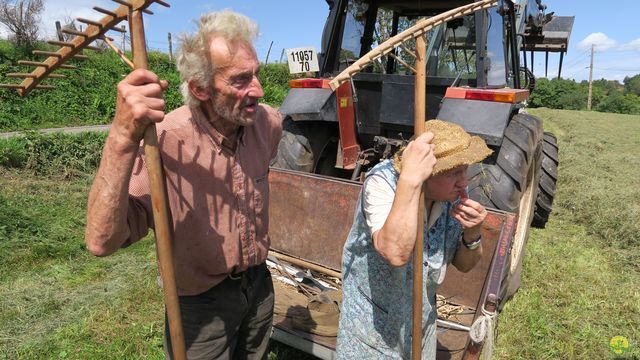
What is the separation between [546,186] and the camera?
189 inches

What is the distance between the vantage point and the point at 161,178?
1225 millimetres

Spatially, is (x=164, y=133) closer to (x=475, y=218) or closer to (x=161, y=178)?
(x=161, y=178)

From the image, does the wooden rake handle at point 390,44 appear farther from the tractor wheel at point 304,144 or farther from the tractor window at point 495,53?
the tractor wheel at point 304,144

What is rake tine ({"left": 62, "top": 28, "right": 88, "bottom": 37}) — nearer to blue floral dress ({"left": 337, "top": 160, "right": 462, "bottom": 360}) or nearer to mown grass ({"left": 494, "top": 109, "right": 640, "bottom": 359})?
blue floral dress ({"left": 337, "top": 160, "right": 462, "bottom": 360})

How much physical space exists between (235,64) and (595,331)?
9.57 feet

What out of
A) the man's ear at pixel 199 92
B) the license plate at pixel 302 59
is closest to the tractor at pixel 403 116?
the license plate at pixel 302 59

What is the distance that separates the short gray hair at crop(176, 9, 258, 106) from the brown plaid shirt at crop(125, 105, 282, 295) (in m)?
0.15

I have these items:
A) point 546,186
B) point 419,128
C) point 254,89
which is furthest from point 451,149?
point 546,186

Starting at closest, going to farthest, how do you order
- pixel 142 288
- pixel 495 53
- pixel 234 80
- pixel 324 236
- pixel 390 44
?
pixel 390 44, pixel 234 80, pixel 324 236, pixel 142 288, pixel 495 53

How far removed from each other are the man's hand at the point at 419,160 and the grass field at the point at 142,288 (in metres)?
1.95

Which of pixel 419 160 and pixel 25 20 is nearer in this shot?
pixel 419 160

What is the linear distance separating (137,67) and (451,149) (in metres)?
0.93

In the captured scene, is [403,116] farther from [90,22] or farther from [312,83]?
[90,22]

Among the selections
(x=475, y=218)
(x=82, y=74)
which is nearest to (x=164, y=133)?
(x=475, y=218)
